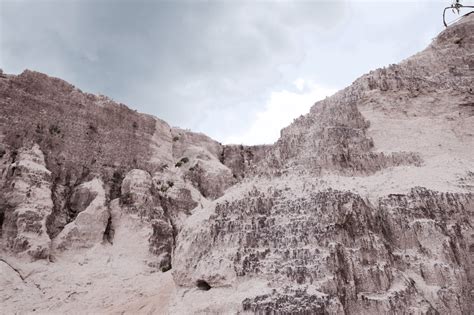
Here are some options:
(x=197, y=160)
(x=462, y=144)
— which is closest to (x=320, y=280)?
(x=462, y=144)

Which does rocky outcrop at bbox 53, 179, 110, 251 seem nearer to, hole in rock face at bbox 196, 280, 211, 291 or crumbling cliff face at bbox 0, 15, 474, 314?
crumbling cliff face at bbox 0, 15, 474, 314

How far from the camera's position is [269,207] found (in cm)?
1483

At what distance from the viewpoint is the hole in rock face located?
45.7 feet

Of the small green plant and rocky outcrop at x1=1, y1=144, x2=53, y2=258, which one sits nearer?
rocky outcrop at x1=1, y1=144, x2=53, y2=258

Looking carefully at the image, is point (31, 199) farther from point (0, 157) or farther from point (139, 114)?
point (139, 114)

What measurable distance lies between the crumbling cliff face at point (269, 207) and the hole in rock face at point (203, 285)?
0.15 feet

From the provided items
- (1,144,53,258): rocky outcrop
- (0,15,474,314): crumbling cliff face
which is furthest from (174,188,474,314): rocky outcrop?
(1,144,53,258): rocky outcrop

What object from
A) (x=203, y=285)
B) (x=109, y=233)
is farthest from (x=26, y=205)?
(x=203, y=285)

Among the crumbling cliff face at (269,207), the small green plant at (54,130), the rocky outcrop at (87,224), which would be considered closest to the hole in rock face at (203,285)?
the crumbling cliff face at (269,207)

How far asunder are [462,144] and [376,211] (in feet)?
18.0

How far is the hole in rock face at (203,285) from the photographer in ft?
45.7

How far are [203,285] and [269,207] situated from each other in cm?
339

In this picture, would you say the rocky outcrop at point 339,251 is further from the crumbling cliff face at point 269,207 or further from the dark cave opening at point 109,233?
the dark cave opening at point 109,233

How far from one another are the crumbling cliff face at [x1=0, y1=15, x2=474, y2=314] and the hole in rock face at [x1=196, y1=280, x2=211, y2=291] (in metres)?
0.04
